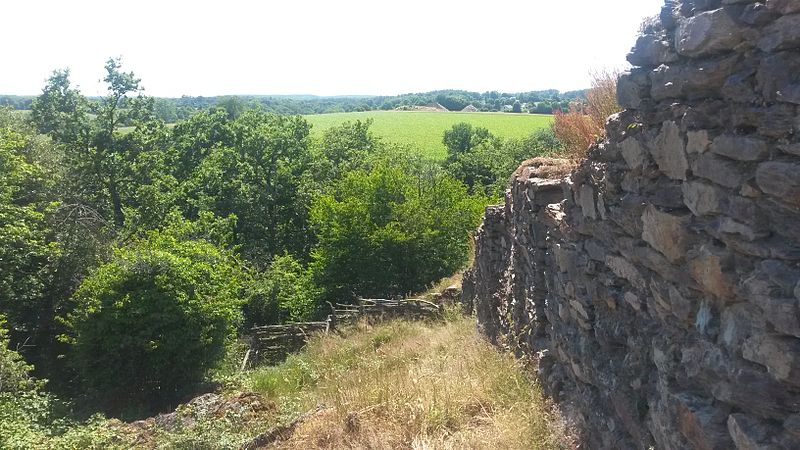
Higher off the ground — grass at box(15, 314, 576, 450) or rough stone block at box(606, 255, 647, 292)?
rough stone block at box(606, 255, 647, 292)

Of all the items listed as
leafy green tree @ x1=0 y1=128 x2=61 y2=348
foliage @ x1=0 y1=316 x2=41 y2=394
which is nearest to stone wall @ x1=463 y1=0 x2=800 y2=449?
foliage @ x1=0 y1=316 x2=41 y2=394

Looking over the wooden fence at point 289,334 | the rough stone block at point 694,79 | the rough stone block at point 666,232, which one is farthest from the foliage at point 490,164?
the rough stone block at point 694,79

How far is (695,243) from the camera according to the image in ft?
9.16

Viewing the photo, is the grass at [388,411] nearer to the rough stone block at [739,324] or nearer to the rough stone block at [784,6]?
the rough stone block at [739,324]

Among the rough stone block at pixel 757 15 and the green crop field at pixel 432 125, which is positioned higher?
the rough stone block at pixel 757 15

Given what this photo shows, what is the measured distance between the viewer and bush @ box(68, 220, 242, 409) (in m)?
12.4

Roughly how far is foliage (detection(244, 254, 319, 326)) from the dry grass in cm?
1399

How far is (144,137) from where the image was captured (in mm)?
23828

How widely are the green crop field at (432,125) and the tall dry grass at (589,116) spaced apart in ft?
146

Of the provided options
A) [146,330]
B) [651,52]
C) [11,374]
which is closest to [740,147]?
[651,52]

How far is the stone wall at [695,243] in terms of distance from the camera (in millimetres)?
2268

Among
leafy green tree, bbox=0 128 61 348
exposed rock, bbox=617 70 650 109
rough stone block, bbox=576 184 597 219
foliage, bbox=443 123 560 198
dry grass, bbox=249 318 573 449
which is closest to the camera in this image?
exposed rock, bbox=617 70 650 109

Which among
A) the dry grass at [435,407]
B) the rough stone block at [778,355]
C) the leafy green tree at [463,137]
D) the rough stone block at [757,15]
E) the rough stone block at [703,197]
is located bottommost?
the leafy green tree at [463,137]

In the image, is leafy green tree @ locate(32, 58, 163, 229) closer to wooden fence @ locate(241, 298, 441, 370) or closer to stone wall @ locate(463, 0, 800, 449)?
wooden fence @ locate(241, 298, 441, 370)
